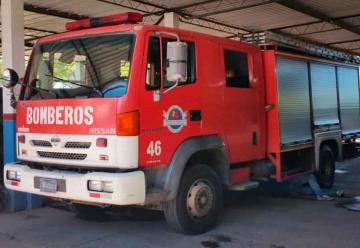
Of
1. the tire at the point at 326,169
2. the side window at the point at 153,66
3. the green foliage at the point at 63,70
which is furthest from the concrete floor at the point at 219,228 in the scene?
the green foliage at the point at 63,70

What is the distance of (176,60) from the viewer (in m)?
5.23

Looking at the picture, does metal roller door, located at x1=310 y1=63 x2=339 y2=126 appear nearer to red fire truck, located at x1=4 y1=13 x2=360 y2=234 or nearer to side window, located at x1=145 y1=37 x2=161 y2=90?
red fire truck, located at x1=4 y1=13 x2=360 y2=234

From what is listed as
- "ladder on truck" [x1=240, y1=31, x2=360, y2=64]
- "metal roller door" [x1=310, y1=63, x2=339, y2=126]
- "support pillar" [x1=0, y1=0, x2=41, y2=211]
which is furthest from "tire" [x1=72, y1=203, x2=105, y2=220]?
"metal roller door" [x1=310, y1=63, x2=339, y2=126]

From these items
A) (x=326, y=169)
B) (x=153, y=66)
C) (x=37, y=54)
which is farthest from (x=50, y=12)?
(x=153, y=66)

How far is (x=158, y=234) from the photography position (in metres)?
6.15

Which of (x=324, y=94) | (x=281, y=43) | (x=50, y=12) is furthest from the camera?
(x=50, y=12)

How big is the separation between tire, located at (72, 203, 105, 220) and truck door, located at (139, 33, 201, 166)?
203 cm

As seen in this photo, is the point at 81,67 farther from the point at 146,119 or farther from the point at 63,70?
the point at 146,119

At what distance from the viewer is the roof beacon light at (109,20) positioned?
5.52 m

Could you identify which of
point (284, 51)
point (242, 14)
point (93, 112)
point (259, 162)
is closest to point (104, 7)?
point (242, 14)

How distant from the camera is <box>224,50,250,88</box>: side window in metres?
6.62

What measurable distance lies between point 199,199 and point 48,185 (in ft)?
6.11

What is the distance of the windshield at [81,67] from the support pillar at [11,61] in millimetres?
1648

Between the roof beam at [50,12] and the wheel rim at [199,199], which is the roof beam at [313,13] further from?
the wheel rim at [199,199]
